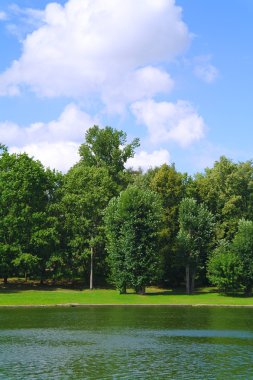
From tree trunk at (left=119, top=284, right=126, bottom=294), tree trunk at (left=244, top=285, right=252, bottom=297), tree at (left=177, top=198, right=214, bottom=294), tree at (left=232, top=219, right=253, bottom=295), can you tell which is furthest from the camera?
tree at (left=177, top=198, right=214, bottom=294)

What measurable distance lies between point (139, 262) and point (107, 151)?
33.4 m

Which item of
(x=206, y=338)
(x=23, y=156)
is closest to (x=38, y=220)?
(x=23, y=156)

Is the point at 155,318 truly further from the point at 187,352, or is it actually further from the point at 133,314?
the point at 187,352

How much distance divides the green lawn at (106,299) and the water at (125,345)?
1174 cm

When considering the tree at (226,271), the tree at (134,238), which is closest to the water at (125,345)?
the tree at (134,238)

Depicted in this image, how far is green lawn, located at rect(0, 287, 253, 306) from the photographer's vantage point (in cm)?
7213

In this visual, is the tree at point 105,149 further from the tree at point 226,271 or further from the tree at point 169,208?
the tree at point 226,271

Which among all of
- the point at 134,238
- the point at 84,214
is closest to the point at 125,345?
the point at 134,238

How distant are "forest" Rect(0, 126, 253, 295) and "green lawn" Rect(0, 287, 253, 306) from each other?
3.59 m

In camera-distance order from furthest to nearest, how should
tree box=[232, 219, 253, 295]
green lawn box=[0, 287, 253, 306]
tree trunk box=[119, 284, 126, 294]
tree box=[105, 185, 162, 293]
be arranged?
1. tree box=[232, 219, 253, 295]
2. tree trunk box=[119, 284, 126, 294]
3. tree box=[105, 185, 162, 293]
4. green lawn box=[0, 287, 253, 306]

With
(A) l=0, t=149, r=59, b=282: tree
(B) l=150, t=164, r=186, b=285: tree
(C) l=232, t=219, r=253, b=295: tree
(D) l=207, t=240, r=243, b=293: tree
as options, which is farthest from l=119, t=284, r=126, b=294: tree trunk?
(C) l=232, t=219, r=253, b=295: tree

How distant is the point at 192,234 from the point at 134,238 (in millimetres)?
12794

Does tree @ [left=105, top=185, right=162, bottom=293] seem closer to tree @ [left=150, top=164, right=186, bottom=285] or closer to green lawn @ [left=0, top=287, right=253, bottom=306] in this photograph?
green lawn @ [left=0, top=287, right=253, bottom=306]

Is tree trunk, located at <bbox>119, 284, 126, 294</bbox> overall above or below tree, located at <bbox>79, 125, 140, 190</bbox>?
below
